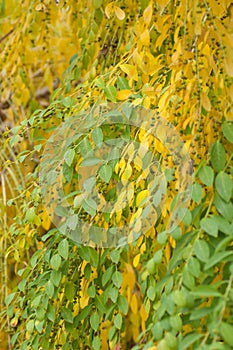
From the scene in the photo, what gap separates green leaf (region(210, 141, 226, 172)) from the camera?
97 cm

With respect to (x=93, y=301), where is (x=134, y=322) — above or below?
below

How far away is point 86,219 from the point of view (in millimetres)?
1196

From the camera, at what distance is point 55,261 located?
45.1 inches

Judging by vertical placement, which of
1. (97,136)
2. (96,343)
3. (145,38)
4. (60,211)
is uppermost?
(145,38)

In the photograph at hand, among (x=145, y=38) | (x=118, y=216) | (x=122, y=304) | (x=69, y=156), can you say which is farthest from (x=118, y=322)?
(x=145, y=38)

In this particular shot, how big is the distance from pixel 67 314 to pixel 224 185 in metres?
0.43

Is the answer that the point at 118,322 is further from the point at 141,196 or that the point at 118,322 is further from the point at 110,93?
the point at 110,93

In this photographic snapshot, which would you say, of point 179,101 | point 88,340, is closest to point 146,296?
point 88,340

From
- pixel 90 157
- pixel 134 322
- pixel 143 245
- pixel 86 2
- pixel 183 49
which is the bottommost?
pixel 134 322

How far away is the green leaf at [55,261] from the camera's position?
114 cm

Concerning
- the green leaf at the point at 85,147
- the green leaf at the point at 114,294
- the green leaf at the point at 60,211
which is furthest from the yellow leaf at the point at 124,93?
the green leaf at the point at 114,294

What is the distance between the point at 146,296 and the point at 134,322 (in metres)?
0.72

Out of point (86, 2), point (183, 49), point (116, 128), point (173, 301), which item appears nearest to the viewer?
point (173, 301)

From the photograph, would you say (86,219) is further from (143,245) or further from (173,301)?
(173,301)
